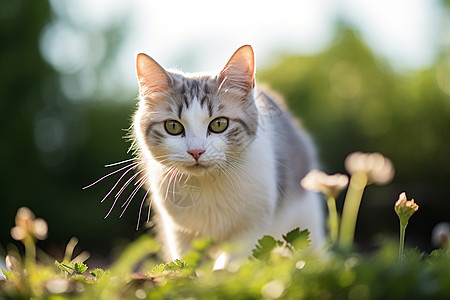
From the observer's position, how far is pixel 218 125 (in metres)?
2.00

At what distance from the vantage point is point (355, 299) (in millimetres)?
684

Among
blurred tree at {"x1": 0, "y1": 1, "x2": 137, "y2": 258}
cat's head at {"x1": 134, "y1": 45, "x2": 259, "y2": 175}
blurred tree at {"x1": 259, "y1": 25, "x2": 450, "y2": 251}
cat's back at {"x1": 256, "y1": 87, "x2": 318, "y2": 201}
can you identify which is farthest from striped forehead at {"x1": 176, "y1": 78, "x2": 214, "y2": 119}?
blurred tree at {"x1": 0, "y1": 1, "x2": 137, "y2": 258}

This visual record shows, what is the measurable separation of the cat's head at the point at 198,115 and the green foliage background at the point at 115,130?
178 inches

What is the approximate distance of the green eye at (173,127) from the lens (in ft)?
6.53

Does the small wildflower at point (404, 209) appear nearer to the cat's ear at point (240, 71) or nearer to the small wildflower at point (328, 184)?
the small wildflower at point (328, 184)

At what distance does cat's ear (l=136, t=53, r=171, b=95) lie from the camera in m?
2.03

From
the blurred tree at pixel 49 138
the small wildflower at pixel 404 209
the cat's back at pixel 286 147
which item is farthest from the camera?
the blurred tree at pixel 49 138

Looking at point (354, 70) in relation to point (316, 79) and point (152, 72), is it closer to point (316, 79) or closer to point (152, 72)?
point (316, 79)

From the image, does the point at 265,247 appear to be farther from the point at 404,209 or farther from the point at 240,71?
the point at 240,71

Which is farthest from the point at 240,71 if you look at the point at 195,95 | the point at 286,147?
the point at 286,147

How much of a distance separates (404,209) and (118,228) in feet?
20.2

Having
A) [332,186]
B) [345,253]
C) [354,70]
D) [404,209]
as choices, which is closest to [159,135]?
[332,186]

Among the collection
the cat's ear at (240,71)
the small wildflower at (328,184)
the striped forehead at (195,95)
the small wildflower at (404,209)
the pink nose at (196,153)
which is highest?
the cat's ear at (240,71)

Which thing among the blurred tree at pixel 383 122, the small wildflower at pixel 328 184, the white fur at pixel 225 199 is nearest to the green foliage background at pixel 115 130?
the blurred tree at pixel 383 122
